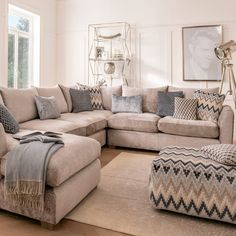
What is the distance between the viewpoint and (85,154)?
1.99 metres

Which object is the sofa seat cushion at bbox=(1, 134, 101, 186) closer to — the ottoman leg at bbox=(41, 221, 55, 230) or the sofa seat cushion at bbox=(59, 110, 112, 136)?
the ottoman leg at bbox=(41, 221, 55, 230)

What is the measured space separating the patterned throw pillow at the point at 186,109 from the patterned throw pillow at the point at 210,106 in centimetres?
8

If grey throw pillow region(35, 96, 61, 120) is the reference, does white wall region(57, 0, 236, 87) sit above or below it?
above

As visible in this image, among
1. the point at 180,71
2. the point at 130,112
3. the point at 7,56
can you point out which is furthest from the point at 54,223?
the point at 180,71

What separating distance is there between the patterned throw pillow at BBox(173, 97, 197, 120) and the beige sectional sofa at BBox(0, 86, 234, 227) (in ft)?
0.49

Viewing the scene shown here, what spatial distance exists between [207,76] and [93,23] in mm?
2716

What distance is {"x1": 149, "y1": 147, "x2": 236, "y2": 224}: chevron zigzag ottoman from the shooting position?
5.48 feet

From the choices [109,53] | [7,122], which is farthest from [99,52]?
[7,122]

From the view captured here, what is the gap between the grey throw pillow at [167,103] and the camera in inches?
151

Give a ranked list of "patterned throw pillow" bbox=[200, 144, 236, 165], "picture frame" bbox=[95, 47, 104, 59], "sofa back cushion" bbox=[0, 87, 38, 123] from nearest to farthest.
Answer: "patterned throw pillow" bbox=[200, 144, 236, 165], "sofa back cushion" bbox=[0, 87, 38, 123], "picture frame" bbox=[95, 47, 104, 59]

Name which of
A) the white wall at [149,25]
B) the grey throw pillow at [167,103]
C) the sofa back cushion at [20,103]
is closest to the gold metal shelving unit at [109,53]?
the white wall at [149,25]

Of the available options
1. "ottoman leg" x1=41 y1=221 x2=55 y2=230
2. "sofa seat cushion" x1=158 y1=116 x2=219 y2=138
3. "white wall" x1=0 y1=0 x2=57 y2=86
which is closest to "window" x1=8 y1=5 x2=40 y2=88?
"white wall" x1=0 y1=0 x2=57 y2=86

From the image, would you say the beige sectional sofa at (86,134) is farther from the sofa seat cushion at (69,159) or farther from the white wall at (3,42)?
the white wall at (3,42)

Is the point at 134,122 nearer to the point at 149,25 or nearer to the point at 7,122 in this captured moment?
the point at 7,122
